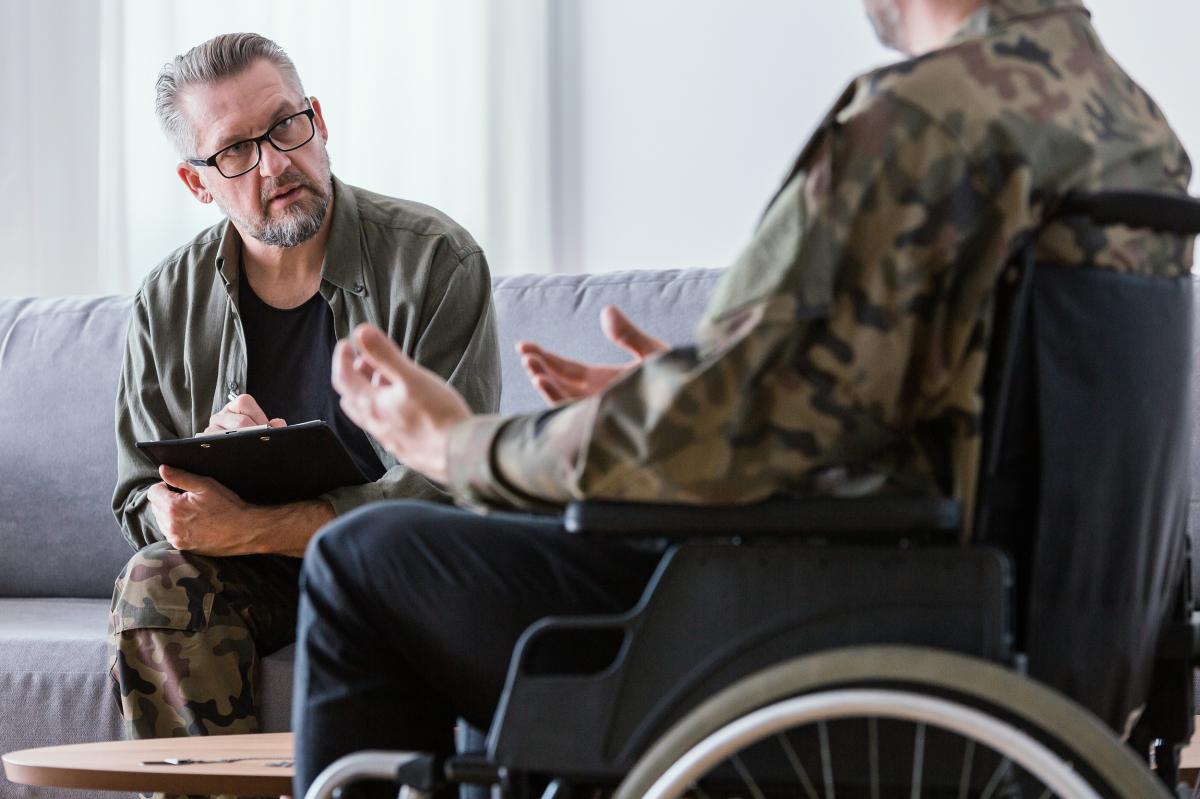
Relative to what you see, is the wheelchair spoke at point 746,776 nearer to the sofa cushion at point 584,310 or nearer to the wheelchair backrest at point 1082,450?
the wheelchair backrest at point 1082,450

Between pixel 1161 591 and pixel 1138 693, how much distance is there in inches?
3.5

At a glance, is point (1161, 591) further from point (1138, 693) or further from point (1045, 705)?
point (1045, 705)

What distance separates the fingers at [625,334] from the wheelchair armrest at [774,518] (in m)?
0.43

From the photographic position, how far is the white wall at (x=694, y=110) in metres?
2.80

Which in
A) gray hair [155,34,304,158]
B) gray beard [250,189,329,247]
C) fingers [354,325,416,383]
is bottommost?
gray beard [250,189,329,247]

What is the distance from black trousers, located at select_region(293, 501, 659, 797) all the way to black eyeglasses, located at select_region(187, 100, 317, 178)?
1.23 metres

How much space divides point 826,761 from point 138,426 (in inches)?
63.6

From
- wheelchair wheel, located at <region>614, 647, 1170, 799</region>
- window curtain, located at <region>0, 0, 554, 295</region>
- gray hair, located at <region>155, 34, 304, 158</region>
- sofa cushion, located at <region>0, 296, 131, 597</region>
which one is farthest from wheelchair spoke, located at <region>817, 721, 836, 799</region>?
window curtain, located at <region>0, 0, 554, 295</region>

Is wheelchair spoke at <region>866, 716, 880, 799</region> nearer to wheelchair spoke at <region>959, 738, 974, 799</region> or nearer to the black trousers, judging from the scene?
wheelchair spoke at <region>959, 738, 974, 799</region>

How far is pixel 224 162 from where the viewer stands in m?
2.25

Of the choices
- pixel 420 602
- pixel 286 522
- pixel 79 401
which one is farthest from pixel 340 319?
pixel 420 602

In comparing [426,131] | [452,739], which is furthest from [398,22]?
[452,739]

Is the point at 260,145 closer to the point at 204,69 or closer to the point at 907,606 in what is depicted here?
the point at 204,69

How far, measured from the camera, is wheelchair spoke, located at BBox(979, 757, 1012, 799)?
0.94 meters
